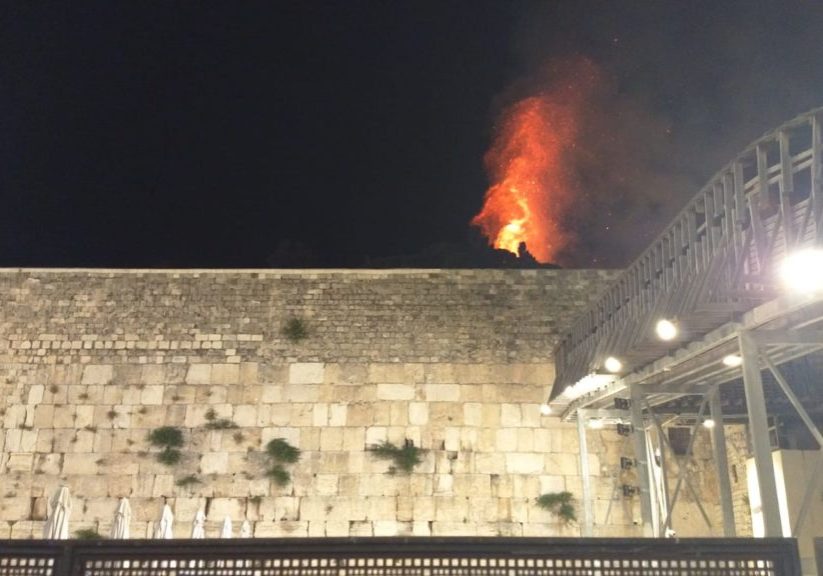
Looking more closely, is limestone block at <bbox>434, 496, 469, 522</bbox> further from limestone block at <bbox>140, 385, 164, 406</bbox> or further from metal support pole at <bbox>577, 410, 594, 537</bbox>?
limestone block at <bbox>140, 385, 164, 406</bbox>

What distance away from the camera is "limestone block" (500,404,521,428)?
11461 millimetres

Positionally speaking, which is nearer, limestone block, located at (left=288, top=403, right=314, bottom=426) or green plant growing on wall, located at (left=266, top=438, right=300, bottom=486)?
green plant growing on wall, located at (left=266, top=438, right=300, bottom=486)

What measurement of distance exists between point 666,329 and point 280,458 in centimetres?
711

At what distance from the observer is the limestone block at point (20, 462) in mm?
11258

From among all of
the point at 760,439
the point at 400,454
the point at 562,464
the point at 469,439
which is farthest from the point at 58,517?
the point at 760,439

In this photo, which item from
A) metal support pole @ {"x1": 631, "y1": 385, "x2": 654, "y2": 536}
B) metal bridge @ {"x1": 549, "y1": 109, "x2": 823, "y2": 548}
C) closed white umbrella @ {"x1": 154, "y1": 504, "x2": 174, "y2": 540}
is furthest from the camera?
closed white umbrella @ {"x1": 154, "y1": 504, "x2": 174, "y2": 540}

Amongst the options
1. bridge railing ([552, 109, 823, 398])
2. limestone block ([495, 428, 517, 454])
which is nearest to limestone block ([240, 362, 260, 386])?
limestone block ([495, 428, 517, 454])

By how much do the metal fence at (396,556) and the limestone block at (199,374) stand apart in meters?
8.29

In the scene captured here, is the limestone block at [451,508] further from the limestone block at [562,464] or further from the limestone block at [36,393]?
the limestone block at [36,393]

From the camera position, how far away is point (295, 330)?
12.0 meters

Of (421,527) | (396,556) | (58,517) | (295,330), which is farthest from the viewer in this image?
(295,330)

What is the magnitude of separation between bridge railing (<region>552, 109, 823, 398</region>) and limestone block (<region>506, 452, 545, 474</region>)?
4.16 metres

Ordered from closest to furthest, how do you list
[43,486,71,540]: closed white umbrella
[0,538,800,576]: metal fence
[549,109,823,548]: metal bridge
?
1. [0,538,800,576]: metal fence
2. [549,109,823,548]: metal bridge
3. [43,486,71,540]: closed white umbrella

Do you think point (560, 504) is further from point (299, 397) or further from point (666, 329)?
point (666, 329)
